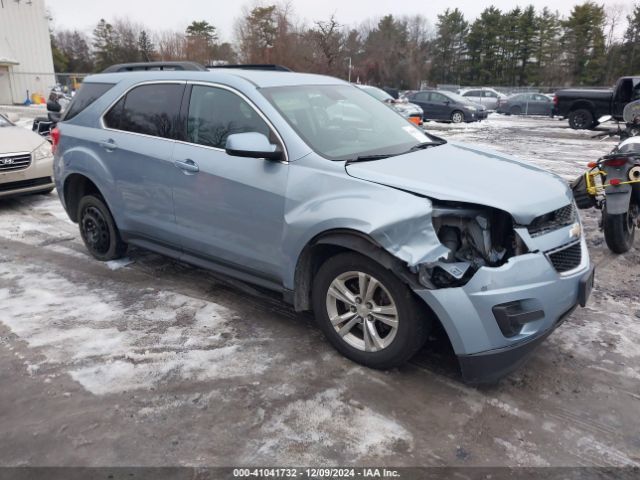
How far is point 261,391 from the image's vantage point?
314cm

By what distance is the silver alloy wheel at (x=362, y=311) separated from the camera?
125 inches

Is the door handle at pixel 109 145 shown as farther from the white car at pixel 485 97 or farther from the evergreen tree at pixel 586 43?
the evergreen tree at pixel 586 43

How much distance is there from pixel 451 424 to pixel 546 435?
1.64 ft

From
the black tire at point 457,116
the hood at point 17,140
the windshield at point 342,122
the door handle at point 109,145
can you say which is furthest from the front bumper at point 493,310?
the black tire at point 457,116

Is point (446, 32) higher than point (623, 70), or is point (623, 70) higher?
point (446, 32)

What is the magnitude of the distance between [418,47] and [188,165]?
2937 inches

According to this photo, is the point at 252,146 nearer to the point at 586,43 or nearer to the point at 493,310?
the point at 493,310

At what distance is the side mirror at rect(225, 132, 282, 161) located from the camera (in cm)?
340

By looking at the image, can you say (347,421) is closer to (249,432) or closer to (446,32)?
(249,432)

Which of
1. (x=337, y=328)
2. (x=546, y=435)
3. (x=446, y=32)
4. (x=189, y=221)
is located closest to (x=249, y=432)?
(x=337, y=328)

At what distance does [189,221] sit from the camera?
413 centimetres

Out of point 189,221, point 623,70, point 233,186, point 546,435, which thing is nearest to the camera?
point 546,435

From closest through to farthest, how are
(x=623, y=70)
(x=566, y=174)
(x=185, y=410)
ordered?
(x=185, y=410), (x=566, y=174), (x=623, y=70)

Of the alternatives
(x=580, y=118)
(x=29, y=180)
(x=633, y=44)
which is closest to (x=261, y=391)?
(x=29, y=180)
